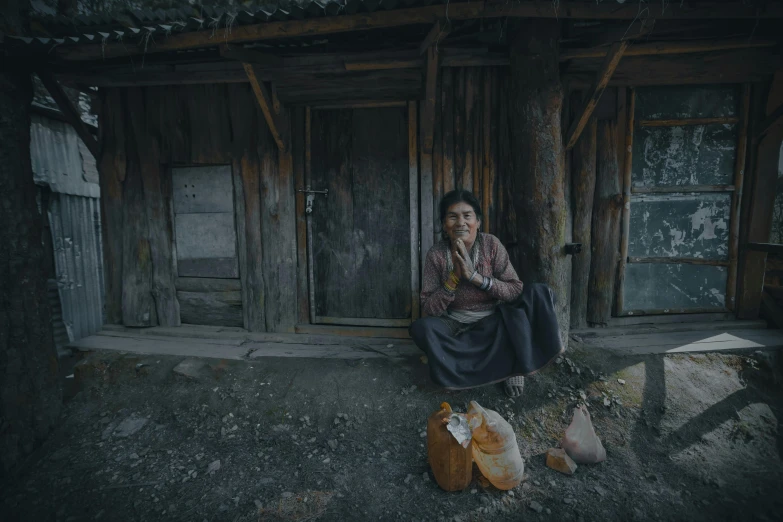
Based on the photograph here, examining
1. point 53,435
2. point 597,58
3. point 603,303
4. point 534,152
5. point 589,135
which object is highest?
point 597,58

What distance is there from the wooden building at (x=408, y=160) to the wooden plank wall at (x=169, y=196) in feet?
0.07

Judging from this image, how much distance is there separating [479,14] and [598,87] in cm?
123

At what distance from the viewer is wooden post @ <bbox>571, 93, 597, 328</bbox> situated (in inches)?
148

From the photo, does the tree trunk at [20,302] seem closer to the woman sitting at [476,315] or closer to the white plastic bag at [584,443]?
the woman sitting at [476,315]

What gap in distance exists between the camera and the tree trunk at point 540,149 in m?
3.14

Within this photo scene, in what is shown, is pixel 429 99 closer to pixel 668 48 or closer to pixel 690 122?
pixel 668 48

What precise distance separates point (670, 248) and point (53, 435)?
20.3ft

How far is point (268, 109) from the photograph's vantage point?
370 cm

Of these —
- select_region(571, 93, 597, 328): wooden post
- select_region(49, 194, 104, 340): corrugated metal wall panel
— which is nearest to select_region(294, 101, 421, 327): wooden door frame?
select_region(571, 93, 597, 328): wooden post

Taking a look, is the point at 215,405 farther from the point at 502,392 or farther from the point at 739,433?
the point at 739,433

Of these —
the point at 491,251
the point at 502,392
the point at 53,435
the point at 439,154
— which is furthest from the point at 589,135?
the point at 53,435

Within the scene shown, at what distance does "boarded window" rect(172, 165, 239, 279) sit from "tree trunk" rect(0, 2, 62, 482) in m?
1.38

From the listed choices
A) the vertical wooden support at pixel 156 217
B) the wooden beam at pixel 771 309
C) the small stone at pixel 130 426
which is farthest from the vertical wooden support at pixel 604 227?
the vertical wooden support at pixel 156 217

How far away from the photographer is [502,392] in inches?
121
